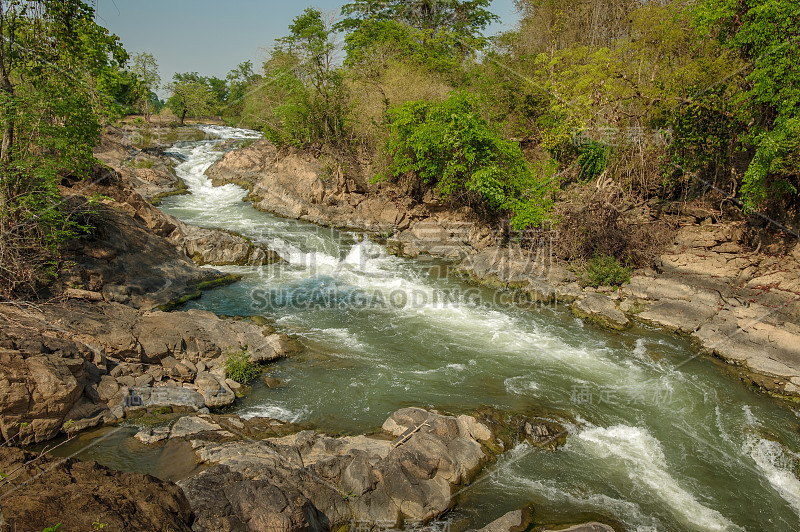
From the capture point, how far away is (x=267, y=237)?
16.5 meters

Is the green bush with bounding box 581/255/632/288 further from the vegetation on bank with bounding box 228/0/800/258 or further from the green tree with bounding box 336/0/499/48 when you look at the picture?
the green tree with bounding box 336/0/499/48

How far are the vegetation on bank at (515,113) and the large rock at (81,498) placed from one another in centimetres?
507

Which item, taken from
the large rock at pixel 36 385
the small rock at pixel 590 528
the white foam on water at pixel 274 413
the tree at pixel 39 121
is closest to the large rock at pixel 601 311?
the small rock at pixel 590 528

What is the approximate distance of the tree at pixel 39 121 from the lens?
797 centimetres

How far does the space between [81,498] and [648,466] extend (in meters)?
7.11

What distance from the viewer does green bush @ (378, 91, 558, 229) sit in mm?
15711

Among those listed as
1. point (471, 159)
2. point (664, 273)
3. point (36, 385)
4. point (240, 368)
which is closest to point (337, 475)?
point (240, 368)

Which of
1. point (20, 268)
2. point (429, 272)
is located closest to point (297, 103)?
point (429, 272)

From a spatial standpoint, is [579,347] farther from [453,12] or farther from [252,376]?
[453,12]

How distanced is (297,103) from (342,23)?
908 cm

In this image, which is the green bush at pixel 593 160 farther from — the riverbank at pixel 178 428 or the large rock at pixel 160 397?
the large rock at pixel 160 397

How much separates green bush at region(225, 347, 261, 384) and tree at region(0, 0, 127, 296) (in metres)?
3.61

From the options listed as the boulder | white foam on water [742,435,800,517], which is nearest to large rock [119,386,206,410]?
the boulder

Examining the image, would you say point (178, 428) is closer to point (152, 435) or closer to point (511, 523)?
point (152, 435)
